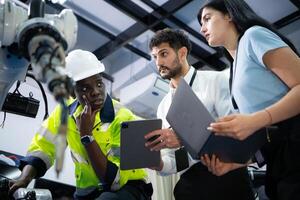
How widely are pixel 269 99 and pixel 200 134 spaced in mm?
239

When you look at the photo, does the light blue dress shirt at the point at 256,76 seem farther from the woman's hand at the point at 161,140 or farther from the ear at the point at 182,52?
the ear at the point at 182,52

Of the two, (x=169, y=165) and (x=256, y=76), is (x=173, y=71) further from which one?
(x=256, y=76)

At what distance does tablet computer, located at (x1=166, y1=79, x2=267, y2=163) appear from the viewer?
1.08m

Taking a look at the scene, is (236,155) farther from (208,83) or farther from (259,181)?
(259,181)

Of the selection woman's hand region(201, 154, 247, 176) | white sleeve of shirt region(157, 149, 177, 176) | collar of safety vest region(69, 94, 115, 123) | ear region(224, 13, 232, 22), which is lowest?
woman's hand region(201, 154, 247, 176)

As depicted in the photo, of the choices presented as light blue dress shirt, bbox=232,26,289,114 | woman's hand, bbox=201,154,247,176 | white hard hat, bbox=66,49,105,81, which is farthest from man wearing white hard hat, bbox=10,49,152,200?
light blue dress shirt, bbox=232,26,289,114

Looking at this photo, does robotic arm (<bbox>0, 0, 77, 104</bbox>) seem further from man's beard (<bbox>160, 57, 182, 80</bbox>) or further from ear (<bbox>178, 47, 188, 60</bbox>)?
ear (<bbox>178, 47, 188, 60</bbox>)

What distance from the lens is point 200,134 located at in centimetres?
112

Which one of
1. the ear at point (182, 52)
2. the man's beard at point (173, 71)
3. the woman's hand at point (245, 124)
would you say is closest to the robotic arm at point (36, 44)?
the woman's hand at point (245, 124)

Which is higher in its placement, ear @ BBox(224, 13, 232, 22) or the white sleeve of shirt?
ear @ BBox(224, 13, 232, 22)

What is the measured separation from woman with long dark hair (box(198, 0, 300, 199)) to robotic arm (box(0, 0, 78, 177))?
0.53 m

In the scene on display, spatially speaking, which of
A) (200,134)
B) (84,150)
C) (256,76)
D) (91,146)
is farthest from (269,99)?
(84,150)

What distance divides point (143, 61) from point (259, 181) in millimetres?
2756

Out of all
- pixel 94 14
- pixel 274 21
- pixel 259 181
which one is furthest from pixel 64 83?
pixel 274 21
